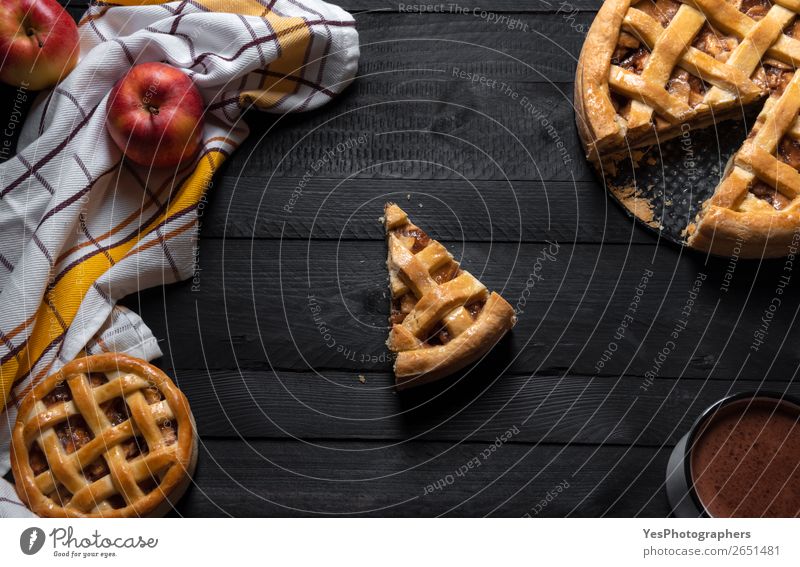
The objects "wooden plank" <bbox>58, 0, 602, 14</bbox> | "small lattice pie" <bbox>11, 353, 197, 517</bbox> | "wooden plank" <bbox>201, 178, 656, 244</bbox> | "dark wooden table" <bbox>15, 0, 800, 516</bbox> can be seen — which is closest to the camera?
"small lattice pie" <bbox>11, 353, 197, 517</bbox>

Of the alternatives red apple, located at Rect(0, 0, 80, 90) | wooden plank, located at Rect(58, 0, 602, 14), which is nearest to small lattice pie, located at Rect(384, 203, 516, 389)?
wooden plank, located at Rect(58, 0, 602, 14)

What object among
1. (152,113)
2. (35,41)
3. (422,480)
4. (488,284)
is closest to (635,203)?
(488,284)

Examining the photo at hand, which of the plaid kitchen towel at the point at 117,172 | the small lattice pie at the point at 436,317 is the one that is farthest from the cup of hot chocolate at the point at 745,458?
the plaid kitchen towel at the point at 117,172

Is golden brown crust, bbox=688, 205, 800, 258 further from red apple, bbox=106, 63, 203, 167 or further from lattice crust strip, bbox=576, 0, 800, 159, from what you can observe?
red apple, bbox=106, 63, 203, 167

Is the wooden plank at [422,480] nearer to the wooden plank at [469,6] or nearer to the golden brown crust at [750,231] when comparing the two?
the golden brown crust at [750,231]

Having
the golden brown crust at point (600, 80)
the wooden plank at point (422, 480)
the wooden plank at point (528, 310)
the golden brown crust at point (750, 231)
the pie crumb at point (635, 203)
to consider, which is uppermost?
the golden brown crust at point (600, 80)
